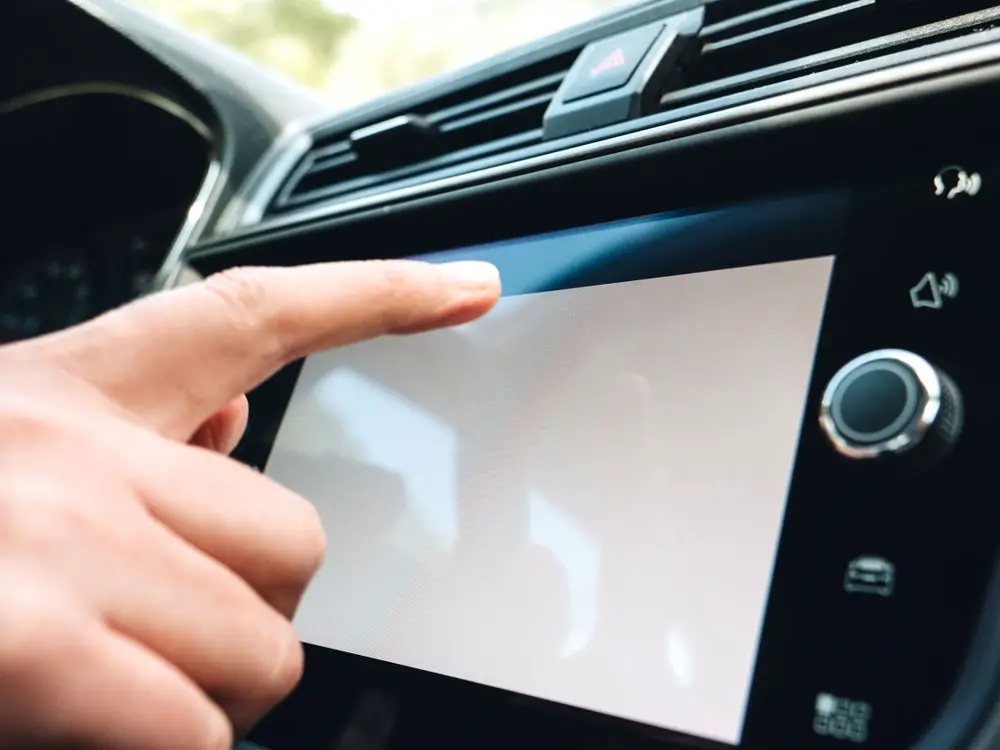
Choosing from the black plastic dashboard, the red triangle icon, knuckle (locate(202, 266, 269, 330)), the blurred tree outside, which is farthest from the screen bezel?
the blurred tree outside

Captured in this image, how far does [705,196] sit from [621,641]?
23 centimetres

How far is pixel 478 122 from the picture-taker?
0.70 metres

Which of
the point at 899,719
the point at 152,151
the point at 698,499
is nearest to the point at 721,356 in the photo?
the point at 698,499

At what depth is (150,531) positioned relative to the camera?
301mm

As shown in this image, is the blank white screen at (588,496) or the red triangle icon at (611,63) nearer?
the blank white screen at (588,496)

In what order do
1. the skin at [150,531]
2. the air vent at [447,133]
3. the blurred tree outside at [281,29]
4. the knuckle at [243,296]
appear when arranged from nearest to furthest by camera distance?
the skin at [150,531]
the knuckle at [243,296]
the air vent at [447,133]
the blurred tree outside at [281,29]

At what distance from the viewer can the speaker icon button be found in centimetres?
38

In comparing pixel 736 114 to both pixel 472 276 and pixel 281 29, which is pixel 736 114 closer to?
pixel 472 276

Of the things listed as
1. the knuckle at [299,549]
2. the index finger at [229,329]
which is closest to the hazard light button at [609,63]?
the index finger at [229,329]

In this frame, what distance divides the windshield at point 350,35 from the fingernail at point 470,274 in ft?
1.35

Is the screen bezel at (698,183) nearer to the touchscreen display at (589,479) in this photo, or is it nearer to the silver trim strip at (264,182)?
the touchscreen display at (589,479)

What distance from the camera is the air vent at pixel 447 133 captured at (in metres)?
0.66

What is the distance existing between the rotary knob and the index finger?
0.18 meters

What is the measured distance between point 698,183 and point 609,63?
0.16 meters
